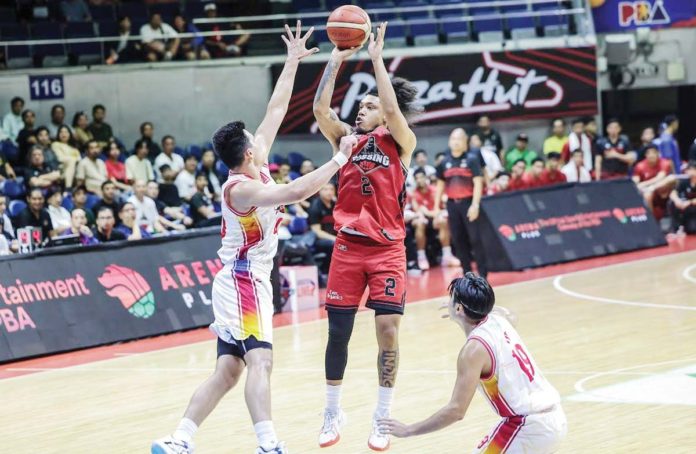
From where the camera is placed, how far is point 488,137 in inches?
778

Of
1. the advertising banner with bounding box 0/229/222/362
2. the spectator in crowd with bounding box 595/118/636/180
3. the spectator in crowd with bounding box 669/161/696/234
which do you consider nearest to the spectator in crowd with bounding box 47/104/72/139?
the advertising banner with bounding box 0/229/222/362

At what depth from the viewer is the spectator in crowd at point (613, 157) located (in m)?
19.9

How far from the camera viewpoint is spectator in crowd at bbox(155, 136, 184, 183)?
1717 centimetres

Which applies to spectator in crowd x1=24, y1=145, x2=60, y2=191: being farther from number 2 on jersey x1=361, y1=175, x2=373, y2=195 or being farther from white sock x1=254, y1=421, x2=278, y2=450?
white sock x1=254, y1=421, x2=278, y2=450

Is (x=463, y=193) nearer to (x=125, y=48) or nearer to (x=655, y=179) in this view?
(x=655, y=179)

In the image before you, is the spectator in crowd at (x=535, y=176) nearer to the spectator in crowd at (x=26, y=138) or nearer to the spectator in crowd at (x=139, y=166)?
the spectator in crowd at (x=139, y=166)

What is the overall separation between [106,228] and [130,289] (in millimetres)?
1413

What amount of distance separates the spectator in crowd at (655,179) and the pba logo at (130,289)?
941 cm

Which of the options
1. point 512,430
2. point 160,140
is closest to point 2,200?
point 160,140

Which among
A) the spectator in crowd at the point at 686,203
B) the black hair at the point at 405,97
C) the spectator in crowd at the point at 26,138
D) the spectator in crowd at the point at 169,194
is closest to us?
the black hair at the point at 405,97

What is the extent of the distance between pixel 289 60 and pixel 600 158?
1318cm

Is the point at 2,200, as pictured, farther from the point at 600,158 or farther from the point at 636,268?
the point at 600,158

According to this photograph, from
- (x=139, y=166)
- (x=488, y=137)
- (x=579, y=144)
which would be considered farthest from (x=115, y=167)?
(x=579, y=144)

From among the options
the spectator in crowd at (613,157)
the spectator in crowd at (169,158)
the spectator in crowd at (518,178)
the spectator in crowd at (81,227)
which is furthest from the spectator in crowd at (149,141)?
the spectator in crowd at (613,157)
